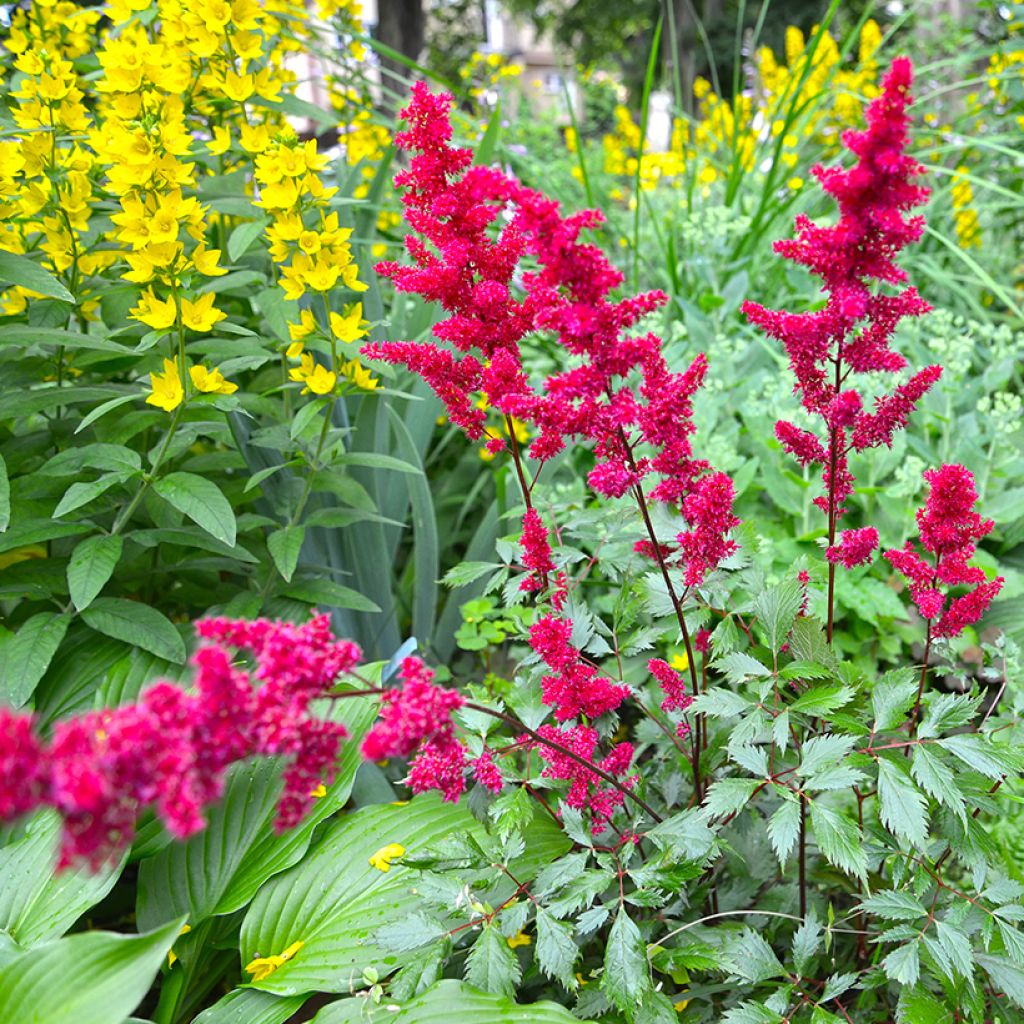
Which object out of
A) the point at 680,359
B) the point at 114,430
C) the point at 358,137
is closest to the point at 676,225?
the point at 680,359

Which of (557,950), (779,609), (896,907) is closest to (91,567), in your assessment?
(557,950)

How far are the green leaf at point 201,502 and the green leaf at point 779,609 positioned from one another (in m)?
0.86

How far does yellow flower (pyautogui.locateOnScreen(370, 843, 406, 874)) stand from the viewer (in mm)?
1422

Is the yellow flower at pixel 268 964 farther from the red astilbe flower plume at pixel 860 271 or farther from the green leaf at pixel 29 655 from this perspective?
the red astilbe flower plume at pixel 860 271

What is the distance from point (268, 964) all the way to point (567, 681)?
2.10 feet

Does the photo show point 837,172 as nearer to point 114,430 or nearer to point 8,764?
point 8,764

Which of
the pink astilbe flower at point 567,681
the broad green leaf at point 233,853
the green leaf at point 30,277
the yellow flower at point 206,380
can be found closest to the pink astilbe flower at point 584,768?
the pink astilbe flower at point 567,681

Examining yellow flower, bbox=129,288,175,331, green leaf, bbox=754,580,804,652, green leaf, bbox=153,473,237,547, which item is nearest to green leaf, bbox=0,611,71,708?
green leaf, bbox=153,473,237,547

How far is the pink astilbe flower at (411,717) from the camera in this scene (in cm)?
75

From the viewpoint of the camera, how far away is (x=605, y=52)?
45.9 feet

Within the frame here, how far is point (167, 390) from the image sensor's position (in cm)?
161

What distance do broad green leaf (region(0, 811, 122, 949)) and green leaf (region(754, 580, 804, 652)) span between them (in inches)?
39.1

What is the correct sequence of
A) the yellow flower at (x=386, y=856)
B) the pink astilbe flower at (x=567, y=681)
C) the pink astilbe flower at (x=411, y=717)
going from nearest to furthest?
the pink astilbe flower at (x=411, y=717) < the pink astilbe flower at (x=567, y=681) < the yellow flower at (x=386, y=856)

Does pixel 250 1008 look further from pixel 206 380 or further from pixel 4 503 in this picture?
pixel 206 380
